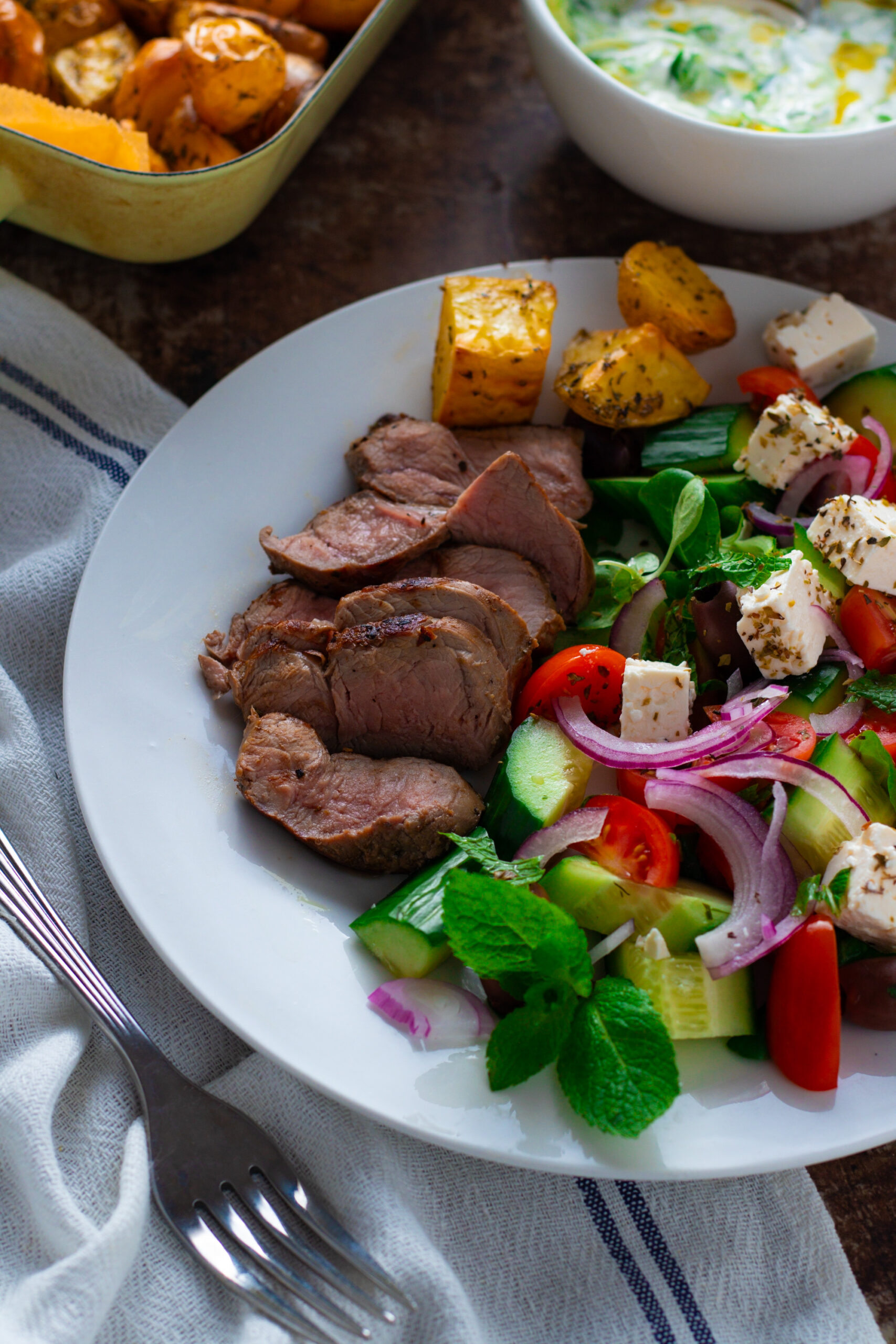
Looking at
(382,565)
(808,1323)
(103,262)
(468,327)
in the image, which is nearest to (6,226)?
(103,262)

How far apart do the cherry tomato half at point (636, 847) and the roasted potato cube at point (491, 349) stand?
1245 mm

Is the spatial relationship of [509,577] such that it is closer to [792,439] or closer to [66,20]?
[792,439]

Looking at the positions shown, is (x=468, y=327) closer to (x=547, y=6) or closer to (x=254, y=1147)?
(x=547, y=6)

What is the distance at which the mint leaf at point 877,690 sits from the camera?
2.58 metres

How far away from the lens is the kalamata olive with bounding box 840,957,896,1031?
7.39 ft

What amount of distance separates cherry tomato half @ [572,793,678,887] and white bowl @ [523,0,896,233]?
6.17 feet

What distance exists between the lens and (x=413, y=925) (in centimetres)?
231

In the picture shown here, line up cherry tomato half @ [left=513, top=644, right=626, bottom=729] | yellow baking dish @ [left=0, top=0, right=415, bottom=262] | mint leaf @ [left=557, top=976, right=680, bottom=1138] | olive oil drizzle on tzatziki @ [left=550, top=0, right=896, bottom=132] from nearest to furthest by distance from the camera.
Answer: mint leaf @ [left=557, top=976, right=680, bottom=1138], cherry tomato half @ [left=513, top=644, right=626, bottom=729], yellow baking dish @ [left=0, top=0, right=415, bottom=262], olive oil drizzle on tzatziki @ [left=550, top=0, right=896, bottom=132]

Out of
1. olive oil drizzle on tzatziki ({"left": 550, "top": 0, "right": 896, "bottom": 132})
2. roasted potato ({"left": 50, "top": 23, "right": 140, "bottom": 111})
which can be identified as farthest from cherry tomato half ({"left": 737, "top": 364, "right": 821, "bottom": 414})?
roasted potato ({"left": 50, "top": 23, "right": 140, "bottom": 111})

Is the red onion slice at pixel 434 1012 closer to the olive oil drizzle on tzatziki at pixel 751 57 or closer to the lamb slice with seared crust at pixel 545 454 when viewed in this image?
the lamb slice with seared crust at pixel 545 454

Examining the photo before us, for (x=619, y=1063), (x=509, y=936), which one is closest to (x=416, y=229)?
(x=509, y=936)

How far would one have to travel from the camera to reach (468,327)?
2.99 meters

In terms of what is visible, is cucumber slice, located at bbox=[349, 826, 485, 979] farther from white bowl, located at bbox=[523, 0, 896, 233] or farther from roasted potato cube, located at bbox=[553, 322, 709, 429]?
white bowl, located at bbox=[523, 0, 896, 233]

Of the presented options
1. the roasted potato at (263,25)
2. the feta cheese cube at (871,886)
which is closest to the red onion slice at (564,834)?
the feta cheese cube at (871,886)
